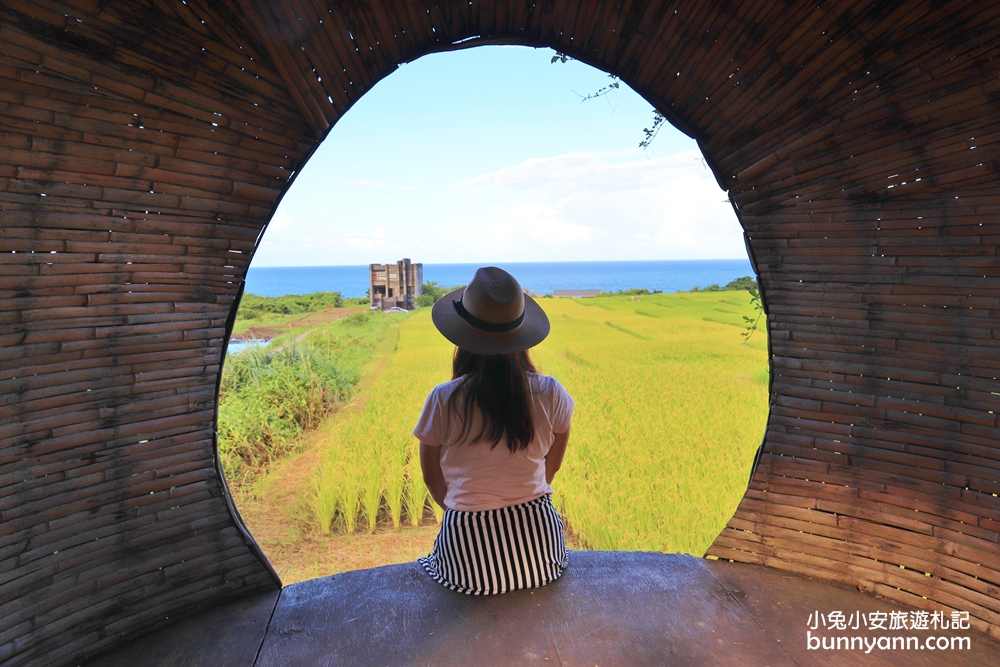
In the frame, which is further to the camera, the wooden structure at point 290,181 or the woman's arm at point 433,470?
the woman's arm at point 433,470

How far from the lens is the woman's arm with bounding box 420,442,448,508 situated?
1.98 m

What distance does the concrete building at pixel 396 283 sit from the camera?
4.20 meters

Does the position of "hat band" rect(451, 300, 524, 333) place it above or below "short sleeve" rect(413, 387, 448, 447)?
above

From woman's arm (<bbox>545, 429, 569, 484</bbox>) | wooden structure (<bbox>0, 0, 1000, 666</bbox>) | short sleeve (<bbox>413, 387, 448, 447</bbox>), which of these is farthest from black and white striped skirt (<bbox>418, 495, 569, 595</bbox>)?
wooden structure (<bbox>0, 0, 1000, 666</bbox>)

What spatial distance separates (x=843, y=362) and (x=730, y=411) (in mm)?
1305

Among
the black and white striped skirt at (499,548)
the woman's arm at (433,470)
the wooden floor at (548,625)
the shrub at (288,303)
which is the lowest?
the wooden floor at (548,625)

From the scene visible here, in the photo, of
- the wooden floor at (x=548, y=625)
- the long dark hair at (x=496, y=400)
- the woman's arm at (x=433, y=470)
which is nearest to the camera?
the wooden floor at (x=548, y=625)

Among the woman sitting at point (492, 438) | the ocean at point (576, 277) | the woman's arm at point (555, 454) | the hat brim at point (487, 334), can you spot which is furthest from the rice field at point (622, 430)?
the hat brim at point (487, 334)

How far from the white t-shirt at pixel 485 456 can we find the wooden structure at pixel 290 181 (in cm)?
75

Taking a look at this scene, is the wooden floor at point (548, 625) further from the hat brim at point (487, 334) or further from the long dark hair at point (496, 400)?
the hat brim at point (487, 334)

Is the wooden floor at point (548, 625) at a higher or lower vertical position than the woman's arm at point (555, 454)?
lower

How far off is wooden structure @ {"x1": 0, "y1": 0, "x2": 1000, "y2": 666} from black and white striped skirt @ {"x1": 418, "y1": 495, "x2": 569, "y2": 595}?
0.68m

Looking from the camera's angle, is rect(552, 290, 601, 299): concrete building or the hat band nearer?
the hat band

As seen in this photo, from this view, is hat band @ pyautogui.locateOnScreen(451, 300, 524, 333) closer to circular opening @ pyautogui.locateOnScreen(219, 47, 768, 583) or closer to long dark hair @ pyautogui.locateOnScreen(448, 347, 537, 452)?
long dark hair @ pyautogui.locateOnScreen(448, 347, 537, 452)
